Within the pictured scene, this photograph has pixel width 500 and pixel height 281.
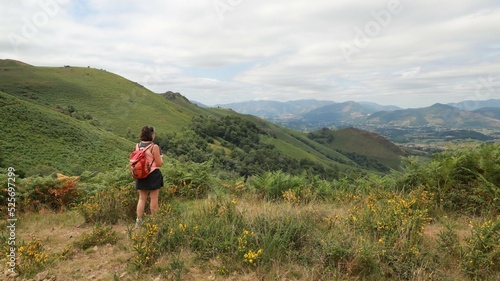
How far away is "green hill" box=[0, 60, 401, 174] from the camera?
1479 inches

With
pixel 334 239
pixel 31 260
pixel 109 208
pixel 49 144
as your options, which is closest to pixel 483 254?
pixel 334 239

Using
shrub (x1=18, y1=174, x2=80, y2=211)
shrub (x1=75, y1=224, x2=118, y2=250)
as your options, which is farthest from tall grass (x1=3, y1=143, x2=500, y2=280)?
shrub (x1=18, y1=174, x2=80, y2=211)

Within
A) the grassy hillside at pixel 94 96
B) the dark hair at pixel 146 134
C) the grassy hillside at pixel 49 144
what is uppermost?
the grassy hillside at pixel 94 96

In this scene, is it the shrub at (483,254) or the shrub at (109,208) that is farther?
the shrub at (109,208)

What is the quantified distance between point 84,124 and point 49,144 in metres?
16.7

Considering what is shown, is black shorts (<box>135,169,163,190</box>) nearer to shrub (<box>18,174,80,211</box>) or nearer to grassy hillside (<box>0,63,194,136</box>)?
shrub (<box>18,174,80,211</box>)

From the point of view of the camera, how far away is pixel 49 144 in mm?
39656

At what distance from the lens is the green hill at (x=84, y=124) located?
37559mm

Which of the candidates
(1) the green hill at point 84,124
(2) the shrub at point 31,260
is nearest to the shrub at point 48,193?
(2) the shrub at point 31,260

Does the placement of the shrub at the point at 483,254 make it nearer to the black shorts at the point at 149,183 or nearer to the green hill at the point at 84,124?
the black shorts at the point at 149,183

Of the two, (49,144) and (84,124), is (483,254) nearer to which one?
(49,144)

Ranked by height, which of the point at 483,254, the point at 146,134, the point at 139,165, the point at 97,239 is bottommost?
the point at 97,239

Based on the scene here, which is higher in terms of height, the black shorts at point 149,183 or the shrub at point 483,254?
the black shorts at point 149,183

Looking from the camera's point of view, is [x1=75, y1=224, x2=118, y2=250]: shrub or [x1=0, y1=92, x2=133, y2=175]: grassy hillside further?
[x1=0, y1=92, x2=133, y2=175]: grassy hillside
